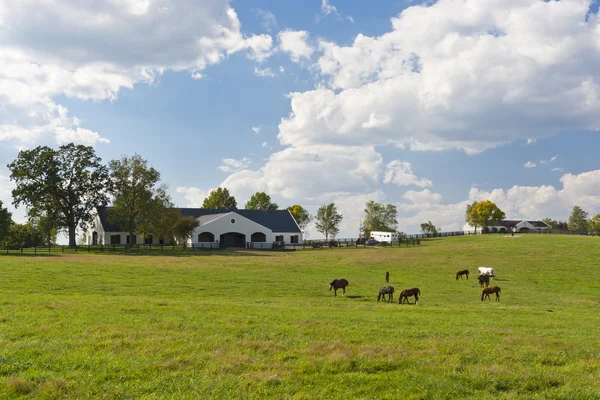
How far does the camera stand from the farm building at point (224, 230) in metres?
88.3

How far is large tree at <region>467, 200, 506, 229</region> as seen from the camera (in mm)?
151625

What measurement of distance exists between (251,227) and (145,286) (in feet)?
213

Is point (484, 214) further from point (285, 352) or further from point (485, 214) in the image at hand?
point (285, 352)

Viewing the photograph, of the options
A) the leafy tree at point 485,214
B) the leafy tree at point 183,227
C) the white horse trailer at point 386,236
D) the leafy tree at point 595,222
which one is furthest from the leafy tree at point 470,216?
the leafy tree at point 183,227

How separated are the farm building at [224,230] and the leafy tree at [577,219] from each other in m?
113

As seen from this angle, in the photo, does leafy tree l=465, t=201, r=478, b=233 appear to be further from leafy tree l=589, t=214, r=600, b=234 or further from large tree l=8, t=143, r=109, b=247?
large tree l=8, t=143, r=109, b=247

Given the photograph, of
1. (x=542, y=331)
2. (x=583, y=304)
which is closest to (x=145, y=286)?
(x=542, y=331)

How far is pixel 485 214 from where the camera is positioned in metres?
151

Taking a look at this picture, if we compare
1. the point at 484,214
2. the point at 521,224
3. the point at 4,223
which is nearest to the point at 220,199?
the point at 4,223

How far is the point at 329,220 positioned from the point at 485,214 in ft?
170

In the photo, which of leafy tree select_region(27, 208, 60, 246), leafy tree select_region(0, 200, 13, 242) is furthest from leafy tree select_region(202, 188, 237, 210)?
leafy tree select_region(0, 200, 13, 242)

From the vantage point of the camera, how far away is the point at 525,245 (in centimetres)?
7006

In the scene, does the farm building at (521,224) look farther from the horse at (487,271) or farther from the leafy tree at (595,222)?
the horse at (487,271)

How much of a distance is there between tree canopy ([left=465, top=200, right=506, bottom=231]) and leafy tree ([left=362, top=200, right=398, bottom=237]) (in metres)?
28.1
